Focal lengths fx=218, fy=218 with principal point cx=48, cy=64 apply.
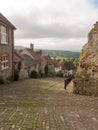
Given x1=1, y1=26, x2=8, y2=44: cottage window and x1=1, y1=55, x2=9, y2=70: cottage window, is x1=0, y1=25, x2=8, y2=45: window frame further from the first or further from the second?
x1=1, y1=55, x2=9, y2=70: cottage window

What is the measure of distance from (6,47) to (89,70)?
1373cm

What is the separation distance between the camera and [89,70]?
15367 mm

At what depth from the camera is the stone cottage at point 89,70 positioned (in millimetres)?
14867

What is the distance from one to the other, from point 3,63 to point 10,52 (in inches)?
118

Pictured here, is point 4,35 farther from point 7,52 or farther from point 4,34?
point 7,52

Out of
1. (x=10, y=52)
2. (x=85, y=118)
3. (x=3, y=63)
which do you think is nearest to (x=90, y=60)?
(x=85, y=118)

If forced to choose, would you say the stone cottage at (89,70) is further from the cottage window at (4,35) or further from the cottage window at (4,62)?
the cottage window at (4,35)

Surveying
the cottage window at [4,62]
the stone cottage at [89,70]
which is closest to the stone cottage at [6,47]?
the cottage window at [4,62]

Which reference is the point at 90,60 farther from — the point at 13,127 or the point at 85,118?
the point at 13,127

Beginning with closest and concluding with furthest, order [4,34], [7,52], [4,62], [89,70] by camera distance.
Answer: [89,70] → [4,34] → [4,62] → [7,52]

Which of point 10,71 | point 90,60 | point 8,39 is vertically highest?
point 8,39

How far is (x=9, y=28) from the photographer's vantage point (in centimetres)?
2714

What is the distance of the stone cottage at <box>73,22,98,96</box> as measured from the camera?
585 inches

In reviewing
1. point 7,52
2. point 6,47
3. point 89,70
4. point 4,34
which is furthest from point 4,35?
point 89,70
